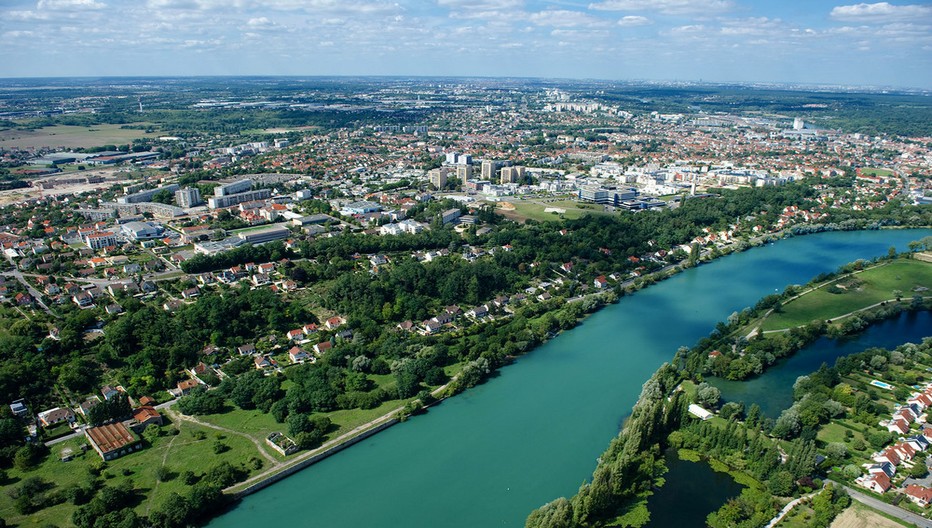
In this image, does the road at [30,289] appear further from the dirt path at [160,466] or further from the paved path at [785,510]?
the paved path at [785,510]

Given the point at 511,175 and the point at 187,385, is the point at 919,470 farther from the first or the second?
the point at 511,175

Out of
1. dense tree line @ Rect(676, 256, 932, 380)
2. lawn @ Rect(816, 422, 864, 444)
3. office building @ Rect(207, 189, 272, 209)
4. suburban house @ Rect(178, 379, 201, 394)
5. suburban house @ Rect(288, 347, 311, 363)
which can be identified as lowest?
lawn @ Rect(816, 422, 864, 444)

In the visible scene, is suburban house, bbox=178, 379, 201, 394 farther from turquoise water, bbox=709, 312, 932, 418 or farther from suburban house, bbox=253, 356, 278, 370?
turquoise water, bbox=709, 312, 932, 418

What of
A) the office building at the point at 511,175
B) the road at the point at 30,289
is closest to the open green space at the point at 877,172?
the office building at the point at 511,175

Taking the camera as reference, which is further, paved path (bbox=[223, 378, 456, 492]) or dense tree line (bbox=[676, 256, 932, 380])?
dense tree line (bbox=[676, 256, 932, 380])

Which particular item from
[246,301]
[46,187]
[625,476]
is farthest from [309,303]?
[46,187]

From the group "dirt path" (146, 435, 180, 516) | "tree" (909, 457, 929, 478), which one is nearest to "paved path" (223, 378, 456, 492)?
"dirt path" (146, 435, 180, 516)

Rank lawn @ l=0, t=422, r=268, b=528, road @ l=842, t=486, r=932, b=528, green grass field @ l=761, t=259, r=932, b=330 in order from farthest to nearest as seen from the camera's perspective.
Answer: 1. green grass field @ l=761, t=259, r=932, b=330
2. lawn @ l=0, t=422, r=268, b=528
3. road @ l=842, t=486, r=932, b=528
